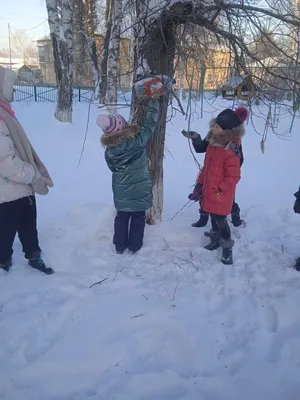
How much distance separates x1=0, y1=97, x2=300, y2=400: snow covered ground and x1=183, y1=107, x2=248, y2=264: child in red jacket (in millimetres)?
342

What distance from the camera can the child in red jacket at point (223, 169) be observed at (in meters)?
2.86

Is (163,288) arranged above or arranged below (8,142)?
below

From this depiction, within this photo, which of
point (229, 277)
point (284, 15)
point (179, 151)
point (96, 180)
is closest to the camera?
point (284, 15)

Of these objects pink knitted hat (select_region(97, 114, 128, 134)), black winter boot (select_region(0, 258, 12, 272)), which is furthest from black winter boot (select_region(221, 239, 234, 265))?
black winter boot (select_region(0, 258, 12, 272))

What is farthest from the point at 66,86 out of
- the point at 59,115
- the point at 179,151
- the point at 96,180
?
the point at 96,180

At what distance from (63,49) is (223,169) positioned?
26.6ft

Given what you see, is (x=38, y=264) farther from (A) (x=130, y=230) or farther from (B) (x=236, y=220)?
(B) (x=236, y=220)

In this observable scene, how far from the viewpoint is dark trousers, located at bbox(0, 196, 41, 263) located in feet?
8.38

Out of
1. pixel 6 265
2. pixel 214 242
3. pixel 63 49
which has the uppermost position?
pixel 63 49

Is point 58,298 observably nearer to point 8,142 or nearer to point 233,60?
point 8,142

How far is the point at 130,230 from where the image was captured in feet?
10.1

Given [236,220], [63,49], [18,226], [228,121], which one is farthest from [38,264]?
[63,49]

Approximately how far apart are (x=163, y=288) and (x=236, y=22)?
7.70 feet

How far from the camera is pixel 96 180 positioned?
5324 mm
